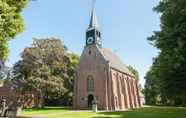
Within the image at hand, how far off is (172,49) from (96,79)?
33.5 metres

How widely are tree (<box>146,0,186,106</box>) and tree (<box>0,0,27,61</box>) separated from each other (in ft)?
27.5

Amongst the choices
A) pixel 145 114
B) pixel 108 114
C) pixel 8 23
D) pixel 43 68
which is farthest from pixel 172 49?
pixel 43 68

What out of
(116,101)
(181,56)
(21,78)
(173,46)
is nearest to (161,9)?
(173,46)

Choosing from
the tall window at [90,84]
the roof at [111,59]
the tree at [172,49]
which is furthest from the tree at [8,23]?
the tall window at [90,84]

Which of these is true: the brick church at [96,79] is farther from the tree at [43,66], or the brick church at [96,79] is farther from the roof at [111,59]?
the tree at [43,66]

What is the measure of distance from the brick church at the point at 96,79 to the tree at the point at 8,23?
107 feet

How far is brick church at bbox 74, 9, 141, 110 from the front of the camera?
147 ft

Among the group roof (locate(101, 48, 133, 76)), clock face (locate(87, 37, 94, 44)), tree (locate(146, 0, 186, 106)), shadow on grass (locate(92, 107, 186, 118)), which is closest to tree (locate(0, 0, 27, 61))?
tree (locate(146, 0, 186, 106))

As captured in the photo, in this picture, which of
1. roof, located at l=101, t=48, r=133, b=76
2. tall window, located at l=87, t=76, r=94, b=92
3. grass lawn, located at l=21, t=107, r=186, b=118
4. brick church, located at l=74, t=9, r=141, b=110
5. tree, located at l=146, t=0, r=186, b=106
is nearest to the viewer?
tree, located at l=146, t=0, r=186, b=106

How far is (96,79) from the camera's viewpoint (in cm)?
4681

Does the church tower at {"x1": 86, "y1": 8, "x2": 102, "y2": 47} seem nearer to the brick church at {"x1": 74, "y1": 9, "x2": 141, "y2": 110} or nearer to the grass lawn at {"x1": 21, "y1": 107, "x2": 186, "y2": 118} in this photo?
the brick church at {"x1": 74, "y1": 9, "x2": 141, "y2": 110}

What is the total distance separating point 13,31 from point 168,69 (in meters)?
8.73

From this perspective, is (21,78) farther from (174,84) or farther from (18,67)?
(174,84)

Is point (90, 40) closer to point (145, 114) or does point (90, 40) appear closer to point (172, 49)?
point (145, 114)
